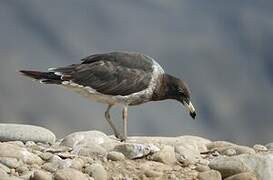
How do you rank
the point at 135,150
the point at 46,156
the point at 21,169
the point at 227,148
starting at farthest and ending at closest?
the point at 227,148 < the point at 135,150 < the point at 46,156 < the point at 21,169

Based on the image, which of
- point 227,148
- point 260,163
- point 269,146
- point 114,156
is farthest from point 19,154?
point 269,146

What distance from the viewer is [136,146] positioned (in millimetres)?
12008

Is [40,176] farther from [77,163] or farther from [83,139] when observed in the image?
[83,139]

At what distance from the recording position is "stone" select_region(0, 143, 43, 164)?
37.0 feet

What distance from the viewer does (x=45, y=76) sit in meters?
15.4

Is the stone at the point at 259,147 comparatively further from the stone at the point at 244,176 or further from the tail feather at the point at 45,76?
the tail feather at the point at 45,76

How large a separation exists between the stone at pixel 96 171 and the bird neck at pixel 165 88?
479 cm

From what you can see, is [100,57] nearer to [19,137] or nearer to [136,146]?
[19,137]

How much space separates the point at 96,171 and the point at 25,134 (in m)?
3.85

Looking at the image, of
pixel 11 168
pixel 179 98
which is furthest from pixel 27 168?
pixel 179 98

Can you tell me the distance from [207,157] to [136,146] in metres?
1.86

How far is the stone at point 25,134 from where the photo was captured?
14.5 metres

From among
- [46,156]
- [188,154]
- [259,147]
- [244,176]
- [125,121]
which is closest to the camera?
[46,156]

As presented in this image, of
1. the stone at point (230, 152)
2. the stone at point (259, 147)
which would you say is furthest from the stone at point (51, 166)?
the stone at point (259, 147)
